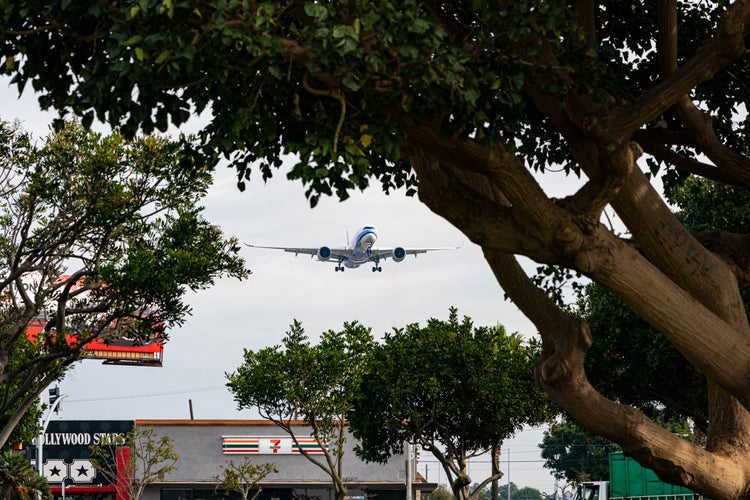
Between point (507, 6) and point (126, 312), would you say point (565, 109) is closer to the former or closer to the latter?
point (507, 6)

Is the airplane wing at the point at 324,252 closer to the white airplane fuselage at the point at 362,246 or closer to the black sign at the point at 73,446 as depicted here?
the white airplane fuselage at the point at 362,246

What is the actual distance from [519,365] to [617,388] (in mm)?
9467

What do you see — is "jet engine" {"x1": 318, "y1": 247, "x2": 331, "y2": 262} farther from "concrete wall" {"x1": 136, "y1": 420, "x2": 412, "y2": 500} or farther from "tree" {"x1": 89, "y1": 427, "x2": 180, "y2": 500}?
"tree" {"x1": 89, "y1": 427, "x2": 180, "y2": 500}

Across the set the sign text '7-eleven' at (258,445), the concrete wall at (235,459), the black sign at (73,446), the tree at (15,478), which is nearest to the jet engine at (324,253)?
the concrete wall at (235,459)

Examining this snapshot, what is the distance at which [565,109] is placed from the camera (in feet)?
34.4

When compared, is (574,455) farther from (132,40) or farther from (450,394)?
(132,40)

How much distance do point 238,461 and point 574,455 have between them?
1682 inches

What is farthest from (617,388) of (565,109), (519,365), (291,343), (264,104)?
(264,104)

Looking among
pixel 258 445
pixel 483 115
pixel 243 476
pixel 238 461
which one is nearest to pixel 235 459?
pixel 238 461

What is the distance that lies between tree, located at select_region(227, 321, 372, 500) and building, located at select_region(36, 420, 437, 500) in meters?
13.0

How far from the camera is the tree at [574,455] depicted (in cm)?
7850

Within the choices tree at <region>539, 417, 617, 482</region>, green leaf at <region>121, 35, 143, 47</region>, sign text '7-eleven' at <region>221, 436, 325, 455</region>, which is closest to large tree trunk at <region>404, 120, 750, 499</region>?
green leaf at <region>121, 35, 143, 47</region>

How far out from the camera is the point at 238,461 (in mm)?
49781

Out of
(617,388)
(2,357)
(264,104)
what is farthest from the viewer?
(617,388)
